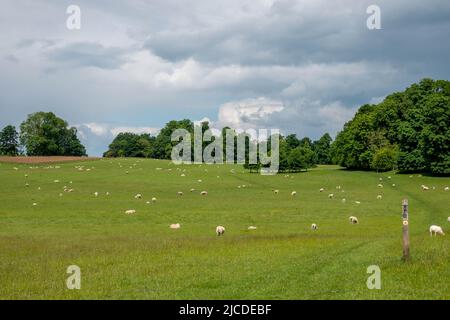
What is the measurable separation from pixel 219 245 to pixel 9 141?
189093 mm

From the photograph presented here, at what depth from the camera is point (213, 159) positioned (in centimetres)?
17175

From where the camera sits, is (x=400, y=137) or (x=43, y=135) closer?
(x=400, y=137)

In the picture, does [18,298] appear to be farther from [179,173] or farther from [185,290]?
[179,173]

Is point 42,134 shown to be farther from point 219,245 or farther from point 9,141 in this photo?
point 219,245

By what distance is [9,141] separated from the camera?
195375 millimetres

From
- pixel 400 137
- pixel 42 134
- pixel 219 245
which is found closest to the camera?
pixel 219 245

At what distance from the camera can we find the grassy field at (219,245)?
50.8 feet

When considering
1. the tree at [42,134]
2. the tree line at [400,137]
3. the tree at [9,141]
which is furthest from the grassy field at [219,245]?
the tree at [9,141]

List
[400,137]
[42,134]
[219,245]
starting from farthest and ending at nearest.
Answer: [42,134], [400,137], [219,245]

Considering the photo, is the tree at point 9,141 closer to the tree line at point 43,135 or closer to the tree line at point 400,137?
the tree line at point 43,135

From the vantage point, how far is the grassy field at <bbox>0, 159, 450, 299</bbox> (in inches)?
610

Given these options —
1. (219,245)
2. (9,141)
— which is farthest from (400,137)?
(9,141)

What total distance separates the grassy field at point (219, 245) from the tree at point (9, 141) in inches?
5253
